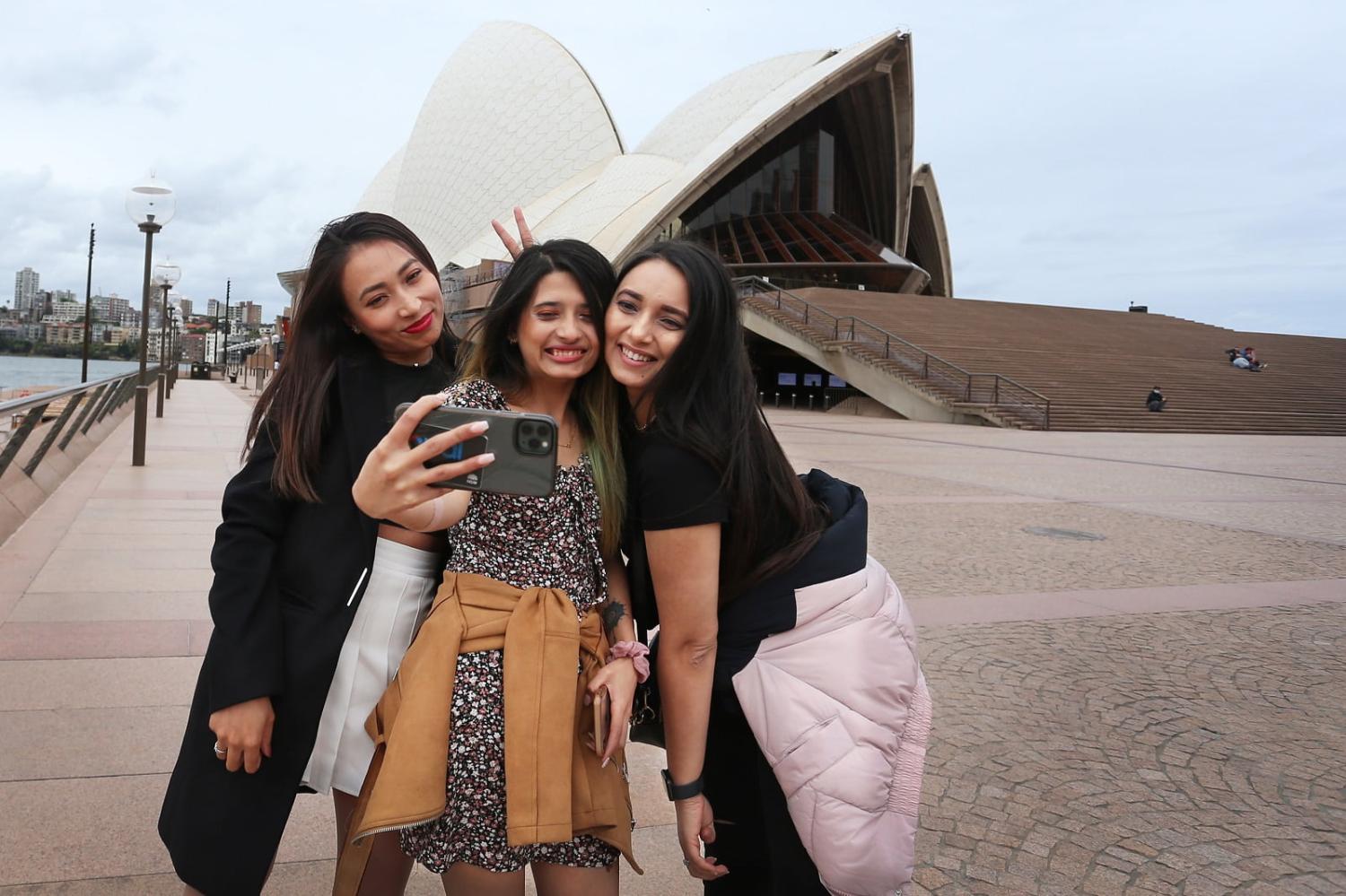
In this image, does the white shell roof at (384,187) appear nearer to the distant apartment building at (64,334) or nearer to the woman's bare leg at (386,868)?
the distant apartment building at (64,334)

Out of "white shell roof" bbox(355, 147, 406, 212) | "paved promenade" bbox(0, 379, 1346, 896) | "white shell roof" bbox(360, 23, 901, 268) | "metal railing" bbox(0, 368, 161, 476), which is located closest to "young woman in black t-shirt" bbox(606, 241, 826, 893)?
"paved promenade" bbox(0, 379, 1346, 896)

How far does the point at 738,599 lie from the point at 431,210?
4690 cm

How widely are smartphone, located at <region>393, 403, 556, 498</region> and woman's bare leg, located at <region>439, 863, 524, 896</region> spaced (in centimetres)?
62

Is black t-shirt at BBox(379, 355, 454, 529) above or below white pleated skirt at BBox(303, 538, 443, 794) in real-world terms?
above

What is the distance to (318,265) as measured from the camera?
1686mm

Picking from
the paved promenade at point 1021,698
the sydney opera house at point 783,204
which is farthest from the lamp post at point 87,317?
the paved promenade at point 1021,698

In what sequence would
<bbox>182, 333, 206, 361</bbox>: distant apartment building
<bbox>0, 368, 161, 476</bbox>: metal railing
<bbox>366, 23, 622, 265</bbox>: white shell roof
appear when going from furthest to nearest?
1. <bbox>182, 333, 206, 361</bbox>: distant apartment building
2. <bbox>366, 23, 622, 265</bbox>: white shell roof
3. <bbox>0, 368, 161, 476</bbox>: metal railing

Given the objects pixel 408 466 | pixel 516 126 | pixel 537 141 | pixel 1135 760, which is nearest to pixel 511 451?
pixel 408 466

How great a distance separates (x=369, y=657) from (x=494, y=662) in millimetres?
256

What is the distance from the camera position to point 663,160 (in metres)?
42.2

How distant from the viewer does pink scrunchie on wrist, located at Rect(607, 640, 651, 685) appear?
5.04ft

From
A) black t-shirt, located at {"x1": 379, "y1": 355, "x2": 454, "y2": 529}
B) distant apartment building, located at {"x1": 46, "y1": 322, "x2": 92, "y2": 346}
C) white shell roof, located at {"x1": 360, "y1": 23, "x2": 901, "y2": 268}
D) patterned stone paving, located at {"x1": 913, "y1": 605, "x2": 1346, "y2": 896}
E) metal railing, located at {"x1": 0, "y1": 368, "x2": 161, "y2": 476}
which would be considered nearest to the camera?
black t-shirt, located at {"x1": 379, "y1": 355, "x2": 454, "y2": 529}

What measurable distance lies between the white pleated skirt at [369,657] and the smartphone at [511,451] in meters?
0.38

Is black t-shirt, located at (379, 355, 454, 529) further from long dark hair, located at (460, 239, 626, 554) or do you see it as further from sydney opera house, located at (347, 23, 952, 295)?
sydney opera house, located at (347, 23, 952, 295)
